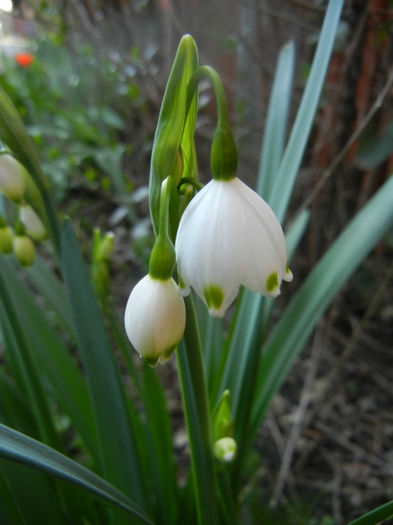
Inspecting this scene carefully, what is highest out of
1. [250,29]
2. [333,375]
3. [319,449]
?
[250,29]

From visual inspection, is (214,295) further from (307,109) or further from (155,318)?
(307,109)

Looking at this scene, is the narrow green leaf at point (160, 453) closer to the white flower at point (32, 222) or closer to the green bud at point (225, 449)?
the green bud at point (225, 449)

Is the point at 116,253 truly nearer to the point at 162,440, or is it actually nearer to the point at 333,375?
the point at 333,375

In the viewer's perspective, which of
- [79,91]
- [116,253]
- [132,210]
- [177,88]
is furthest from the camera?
[79,91]

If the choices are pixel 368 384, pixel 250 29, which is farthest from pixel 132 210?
pixel 368 384

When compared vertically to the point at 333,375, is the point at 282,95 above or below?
above

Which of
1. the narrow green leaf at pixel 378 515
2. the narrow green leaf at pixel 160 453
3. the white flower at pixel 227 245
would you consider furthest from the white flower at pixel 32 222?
the narrow green leaf at pixel 378 515

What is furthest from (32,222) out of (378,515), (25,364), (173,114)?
(378,515)

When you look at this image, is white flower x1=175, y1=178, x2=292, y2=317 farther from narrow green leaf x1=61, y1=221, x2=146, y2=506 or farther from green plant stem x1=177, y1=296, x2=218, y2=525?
narrow green leaf x1=61, y1=221, x2=146, y2=506
